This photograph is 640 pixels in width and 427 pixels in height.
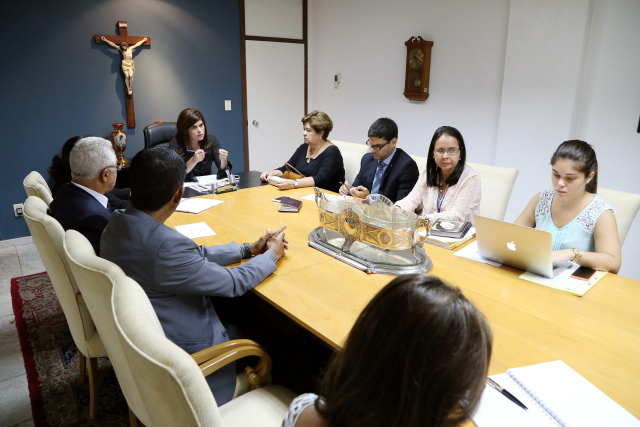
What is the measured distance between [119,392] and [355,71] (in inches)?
165

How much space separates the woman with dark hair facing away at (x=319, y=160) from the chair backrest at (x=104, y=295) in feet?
6.70

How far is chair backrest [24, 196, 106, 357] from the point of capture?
1.60m

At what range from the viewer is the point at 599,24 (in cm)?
313

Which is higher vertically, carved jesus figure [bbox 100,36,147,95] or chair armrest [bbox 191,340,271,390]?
carved jesus figure [bbox 100,36,147,95]

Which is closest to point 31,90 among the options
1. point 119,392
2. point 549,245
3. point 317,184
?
point 317,184

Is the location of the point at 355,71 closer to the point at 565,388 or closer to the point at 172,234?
the point at 172,234

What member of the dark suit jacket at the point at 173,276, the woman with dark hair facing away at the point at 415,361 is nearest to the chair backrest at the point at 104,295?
the dark suit jacket at the point at 173,276

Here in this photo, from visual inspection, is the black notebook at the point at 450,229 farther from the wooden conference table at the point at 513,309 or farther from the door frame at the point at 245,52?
the door frame at the point at 245,52

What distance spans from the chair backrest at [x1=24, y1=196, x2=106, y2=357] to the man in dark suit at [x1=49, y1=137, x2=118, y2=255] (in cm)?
12

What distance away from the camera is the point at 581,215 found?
182 centimetres

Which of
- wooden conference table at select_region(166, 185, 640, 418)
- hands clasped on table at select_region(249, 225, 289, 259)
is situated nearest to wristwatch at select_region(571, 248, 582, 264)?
wooden conference table at select_region(166, 185, 640, 418)

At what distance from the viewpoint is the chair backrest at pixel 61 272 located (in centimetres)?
160

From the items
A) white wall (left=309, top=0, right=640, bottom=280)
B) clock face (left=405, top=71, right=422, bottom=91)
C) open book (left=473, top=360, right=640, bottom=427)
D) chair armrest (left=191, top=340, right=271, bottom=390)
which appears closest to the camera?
open book (left=473, top=360, right=640, bottom=427)

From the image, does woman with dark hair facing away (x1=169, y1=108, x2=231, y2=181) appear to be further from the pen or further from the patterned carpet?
the pen
